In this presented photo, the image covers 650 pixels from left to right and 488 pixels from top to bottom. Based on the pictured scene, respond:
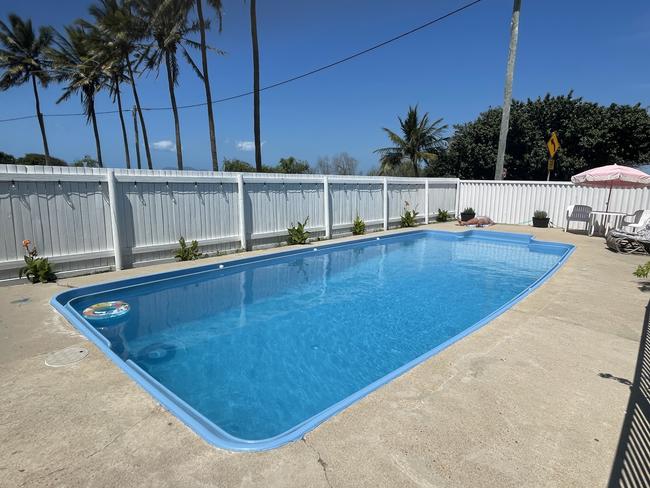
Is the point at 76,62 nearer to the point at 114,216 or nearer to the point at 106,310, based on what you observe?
the point at 114,216

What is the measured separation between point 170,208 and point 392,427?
7.35m

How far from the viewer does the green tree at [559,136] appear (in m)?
18.1

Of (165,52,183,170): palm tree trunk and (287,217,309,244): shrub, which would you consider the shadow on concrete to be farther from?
(165,52,183,170): palm tree trunk

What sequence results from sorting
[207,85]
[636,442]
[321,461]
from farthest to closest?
[207,85] → [636,442] → [321,461]

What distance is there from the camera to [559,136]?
19688 millimetres

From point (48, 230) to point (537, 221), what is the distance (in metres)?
15.7

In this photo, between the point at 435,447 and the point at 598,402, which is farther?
the point at 598,402

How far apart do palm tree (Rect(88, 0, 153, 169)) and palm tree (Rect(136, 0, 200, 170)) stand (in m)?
0.62

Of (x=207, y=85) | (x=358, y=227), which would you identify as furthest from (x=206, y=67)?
(x=358, y=227)

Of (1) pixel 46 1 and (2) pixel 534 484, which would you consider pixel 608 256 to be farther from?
(1) pixel 46 1

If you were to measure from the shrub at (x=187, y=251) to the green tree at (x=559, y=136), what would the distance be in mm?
19180

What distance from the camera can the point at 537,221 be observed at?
1449 centimetres

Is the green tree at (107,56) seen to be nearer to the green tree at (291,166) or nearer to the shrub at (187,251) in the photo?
the green tree at (291,166)

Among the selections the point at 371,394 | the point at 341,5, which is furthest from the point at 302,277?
the point at 341,5
